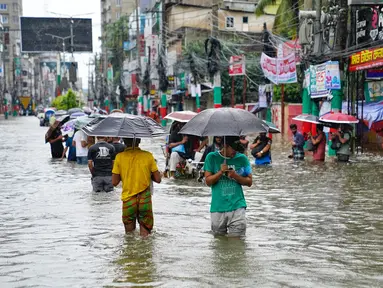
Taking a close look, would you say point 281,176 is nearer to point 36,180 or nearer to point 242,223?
point 36,180

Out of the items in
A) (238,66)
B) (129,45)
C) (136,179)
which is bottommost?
(136,179)

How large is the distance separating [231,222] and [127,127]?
5.85 feet

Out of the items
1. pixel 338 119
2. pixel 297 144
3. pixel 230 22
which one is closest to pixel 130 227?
pixel 338 119

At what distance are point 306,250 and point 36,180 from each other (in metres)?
10.3

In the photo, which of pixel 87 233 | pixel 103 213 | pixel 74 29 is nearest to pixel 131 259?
pixel 87 233

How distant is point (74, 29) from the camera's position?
77.1m

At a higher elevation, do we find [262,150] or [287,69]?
[287,69]

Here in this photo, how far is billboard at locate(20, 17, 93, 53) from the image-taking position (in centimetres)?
7438

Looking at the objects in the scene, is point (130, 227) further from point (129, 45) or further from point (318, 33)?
point (129, 45)

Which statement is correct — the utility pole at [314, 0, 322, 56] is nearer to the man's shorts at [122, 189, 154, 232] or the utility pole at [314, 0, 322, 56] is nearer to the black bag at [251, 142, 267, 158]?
the black bag at [251, 142, 267, 158]

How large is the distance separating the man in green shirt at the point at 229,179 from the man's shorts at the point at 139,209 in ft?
2.67

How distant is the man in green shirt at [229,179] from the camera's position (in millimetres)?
9047

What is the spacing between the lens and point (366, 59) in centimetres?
2236

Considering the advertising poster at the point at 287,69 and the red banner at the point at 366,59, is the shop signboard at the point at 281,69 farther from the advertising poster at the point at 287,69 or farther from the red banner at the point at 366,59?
the red banner at the point at 366,59
